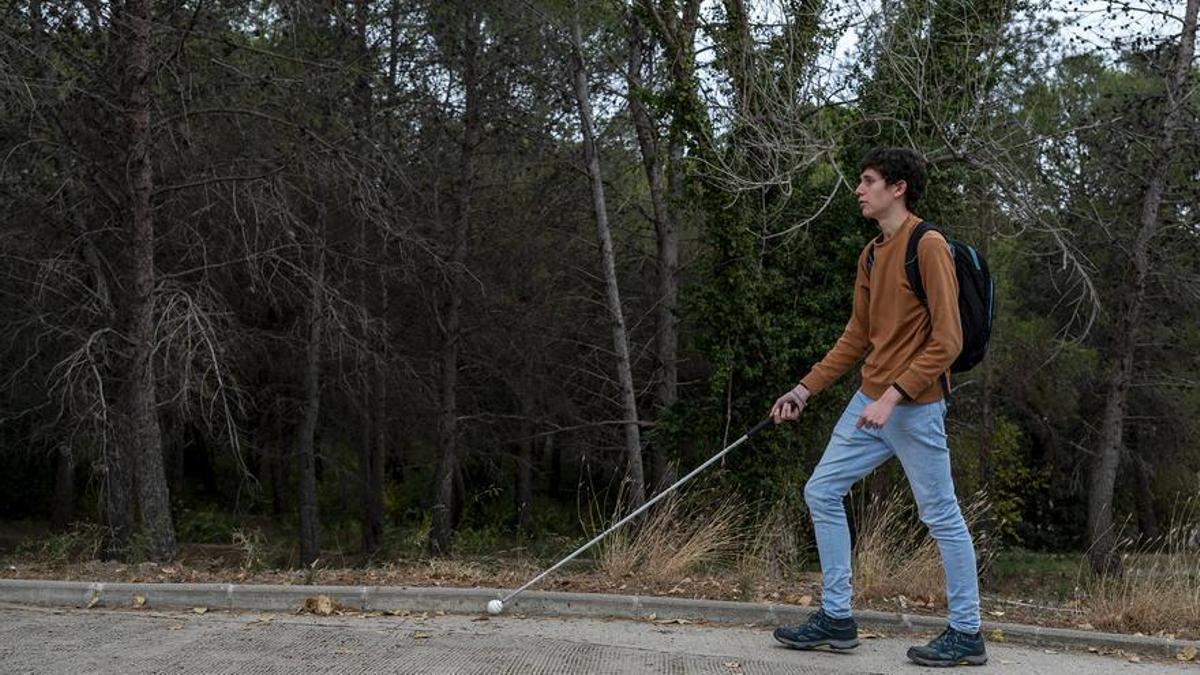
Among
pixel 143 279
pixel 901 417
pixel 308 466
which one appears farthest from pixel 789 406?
pixel 308 466

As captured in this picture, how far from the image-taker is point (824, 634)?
5.38m

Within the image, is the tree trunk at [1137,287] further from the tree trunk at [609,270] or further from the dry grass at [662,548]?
the dry grass at [662,548]

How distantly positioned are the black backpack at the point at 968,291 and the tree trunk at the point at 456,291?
1637 cm

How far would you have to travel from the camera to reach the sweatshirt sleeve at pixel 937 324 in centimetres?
491

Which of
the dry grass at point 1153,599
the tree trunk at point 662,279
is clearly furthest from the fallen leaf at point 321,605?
the tree trunk at point 662,279

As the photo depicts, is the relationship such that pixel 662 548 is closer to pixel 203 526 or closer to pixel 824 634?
pixel 824 634

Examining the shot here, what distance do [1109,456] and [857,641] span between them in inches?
747

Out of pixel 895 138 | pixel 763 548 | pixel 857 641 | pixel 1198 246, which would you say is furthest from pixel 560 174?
pixel 857 641

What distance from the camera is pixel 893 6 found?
46.4 ft

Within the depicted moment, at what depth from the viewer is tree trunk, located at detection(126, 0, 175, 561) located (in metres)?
11.6

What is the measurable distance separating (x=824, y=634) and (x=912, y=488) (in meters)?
0.76

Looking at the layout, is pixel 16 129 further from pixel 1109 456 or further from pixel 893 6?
pixel 1109 456

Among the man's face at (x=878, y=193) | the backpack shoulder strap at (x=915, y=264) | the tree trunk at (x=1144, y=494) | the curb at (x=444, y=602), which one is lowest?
the tree trunk at (x=1144, y=494)

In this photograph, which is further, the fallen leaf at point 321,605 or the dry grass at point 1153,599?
the dry grass at point 1153,599
